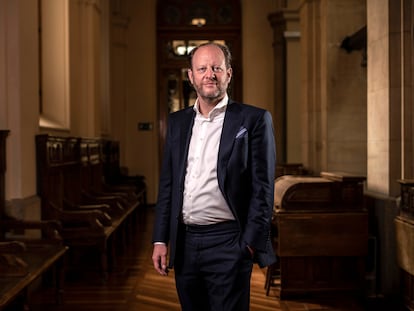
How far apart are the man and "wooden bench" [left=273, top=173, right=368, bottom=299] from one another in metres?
2.81

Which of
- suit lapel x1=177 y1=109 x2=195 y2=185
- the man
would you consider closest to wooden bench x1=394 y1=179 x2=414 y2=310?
the man

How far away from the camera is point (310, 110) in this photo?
339 inches

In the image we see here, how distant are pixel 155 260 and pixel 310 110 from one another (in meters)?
6.34

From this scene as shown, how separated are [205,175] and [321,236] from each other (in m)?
3.05

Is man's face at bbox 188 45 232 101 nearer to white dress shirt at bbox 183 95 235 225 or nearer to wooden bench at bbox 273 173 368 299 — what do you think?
white dress shirt at bbox 183 95 235 225

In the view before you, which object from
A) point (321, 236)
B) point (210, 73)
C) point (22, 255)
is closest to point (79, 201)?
point (22, 255)

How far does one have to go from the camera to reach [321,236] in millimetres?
5320

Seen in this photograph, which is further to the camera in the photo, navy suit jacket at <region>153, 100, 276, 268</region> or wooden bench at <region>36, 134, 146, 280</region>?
wooden bench at <region>36, 134, 146, 280</region>

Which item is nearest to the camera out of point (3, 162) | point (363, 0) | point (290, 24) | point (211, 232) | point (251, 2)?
point (211, 232)

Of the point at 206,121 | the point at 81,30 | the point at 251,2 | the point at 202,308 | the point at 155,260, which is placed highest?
the point at 251,2

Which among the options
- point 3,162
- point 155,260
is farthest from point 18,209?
point 155,260

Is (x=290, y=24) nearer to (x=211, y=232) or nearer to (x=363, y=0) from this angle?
(x=363, y=0)

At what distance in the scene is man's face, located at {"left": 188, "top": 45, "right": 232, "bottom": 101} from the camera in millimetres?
2424

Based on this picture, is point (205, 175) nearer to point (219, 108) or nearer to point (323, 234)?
point (219, 108)
